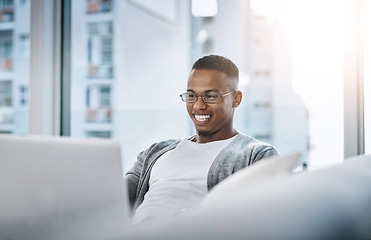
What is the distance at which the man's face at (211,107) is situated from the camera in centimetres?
157

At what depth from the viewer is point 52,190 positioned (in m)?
0.71

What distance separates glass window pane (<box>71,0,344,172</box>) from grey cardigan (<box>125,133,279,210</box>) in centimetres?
43

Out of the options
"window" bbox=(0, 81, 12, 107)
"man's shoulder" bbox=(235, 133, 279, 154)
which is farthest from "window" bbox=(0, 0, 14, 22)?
"man's shoulder" bbox=(235, 133, 279, 154)

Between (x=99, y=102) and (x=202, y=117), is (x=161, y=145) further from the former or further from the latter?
(x=99, y=102)

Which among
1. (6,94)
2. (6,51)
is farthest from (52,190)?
(6,51)

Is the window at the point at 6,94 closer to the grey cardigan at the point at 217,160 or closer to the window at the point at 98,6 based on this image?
the window at the point at 98,6

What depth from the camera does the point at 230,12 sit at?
3.34 meters

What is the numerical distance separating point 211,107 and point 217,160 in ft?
0.93

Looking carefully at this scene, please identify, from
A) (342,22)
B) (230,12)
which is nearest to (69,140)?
(342,22)

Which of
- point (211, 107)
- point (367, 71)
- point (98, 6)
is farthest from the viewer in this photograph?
point (98, 6)

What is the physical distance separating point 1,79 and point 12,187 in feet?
14.0

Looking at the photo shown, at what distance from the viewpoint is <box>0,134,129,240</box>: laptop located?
69cm

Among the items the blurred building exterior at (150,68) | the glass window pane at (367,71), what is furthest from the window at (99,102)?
the glass window pane at (367,71)

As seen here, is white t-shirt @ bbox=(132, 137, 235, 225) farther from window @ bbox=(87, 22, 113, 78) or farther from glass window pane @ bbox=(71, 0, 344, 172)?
window @ bbox=(87, 22, 113, 78)
